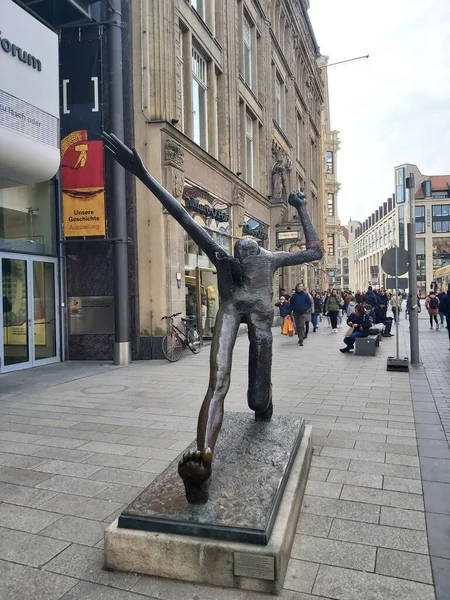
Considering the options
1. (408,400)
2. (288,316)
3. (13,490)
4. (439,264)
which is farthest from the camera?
(439,264)

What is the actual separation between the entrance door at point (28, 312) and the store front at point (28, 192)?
2cm

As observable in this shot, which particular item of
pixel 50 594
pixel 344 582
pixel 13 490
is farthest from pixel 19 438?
pixel 344 582

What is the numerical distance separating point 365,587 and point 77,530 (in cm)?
195

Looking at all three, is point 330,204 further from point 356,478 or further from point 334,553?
point 334,553

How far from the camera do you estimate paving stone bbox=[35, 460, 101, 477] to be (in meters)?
4.57

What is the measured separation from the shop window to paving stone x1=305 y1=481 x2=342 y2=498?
29.8 feet

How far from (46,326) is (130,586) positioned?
10.4 metres

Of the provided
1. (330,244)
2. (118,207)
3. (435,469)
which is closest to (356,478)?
(435,469)

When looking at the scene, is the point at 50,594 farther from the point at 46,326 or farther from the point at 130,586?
the point at 46,326

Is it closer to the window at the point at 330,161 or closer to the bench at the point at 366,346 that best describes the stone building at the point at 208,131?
the bench at the point at 366,346

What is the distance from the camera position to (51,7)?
37.1 feet

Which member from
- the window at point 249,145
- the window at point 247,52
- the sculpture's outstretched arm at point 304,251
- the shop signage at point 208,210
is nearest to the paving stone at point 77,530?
the sculpture's outstretched arm at point 304,251

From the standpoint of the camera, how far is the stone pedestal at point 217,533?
2.72 meters

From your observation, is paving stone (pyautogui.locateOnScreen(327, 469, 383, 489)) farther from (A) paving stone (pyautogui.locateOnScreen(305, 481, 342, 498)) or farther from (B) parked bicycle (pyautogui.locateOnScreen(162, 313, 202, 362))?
(B) parked bicycle (pyautogui.locateOnScreen(162, 313, 202, 362))
